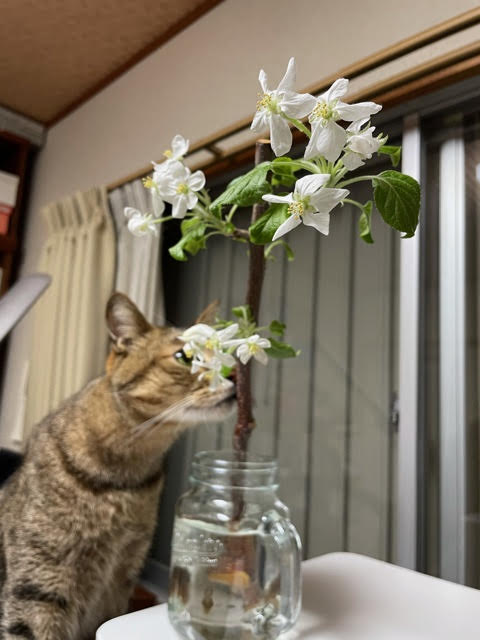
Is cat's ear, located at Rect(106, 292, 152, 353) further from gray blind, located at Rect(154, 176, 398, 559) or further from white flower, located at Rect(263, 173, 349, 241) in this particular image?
white flower, located at Rect(263, 173, 349, 241)

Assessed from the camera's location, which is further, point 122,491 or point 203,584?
point 122,491

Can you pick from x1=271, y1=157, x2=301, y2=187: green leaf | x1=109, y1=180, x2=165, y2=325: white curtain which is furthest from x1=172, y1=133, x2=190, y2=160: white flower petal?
x1=109, y1=180, x2=165, y2=325: white curtain

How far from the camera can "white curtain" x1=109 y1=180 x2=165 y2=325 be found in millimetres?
1469

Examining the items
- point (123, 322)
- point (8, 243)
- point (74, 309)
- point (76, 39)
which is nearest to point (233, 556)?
point (123, 322)

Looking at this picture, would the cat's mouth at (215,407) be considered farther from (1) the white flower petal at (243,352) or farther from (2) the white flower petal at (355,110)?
(2) the white flower petal at (355,110)

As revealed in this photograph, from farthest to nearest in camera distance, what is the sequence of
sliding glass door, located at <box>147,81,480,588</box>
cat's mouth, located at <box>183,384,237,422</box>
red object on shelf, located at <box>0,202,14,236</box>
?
red object on shelf, located at <box>0,202,14,236</box>, sliding glass door, located at <box>147,81,480,588</box>, cat's mouth, located at <box>183,384,237,422</box>

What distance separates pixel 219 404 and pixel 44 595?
368 millimetres

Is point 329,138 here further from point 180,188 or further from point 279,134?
point 180,188

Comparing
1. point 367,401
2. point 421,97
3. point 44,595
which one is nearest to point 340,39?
point 421,97

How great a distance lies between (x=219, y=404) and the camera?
2.34 ft

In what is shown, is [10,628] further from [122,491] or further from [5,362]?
[5,362]

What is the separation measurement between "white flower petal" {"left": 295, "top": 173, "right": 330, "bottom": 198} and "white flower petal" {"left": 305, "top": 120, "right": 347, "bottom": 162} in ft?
0.06

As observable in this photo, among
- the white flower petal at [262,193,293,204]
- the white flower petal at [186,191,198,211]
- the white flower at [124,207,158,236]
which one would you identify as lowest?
the white flower petal at [262,193,293,204]

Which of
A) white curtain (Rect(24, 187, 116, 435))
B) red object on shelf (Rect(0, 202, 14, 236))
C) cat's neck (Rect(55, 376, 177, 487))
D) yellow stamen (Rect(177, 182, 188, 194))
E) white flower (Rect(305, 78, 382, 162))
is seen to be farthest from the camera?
red object on shelf (Rect(0, 202, 14, 236))
